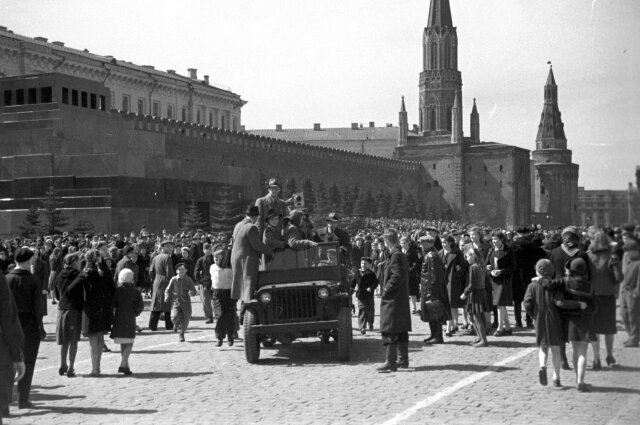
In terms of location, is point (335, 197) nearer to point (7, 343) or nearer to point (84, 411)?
point (84, 411)

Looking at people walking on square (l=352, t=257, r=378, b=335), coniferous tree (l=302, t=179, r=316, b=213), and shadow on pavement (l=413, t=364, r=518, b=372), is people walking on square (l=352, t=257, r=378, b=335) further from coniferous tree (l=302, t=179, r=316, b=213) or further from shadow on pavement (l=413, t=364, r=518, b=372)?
coniferous tree (l=302, t=179, r=316, b=213)

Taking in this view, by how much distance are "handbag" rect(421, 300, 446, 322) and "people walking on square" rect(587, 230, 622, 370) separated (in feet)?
22.3

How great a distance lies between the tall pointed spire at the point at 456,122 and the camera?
120 metres

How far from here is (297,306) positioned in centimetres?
1164

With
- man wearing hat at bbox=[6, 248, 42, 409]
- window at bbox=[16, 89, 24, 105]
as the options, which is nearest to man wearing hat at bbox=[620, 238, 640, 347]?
man wearing hat at bbox=[6, 248, 42, 409]

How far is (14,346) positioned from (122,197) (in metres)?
34.4

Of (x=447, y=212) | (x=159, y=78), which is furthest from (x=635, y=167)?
(x=447, y=212)

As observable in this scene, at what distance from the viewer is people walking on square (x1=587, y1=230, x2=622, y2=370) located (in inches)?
173

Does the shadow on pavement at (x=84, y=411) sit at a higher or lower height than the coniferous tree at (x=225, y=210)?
lower

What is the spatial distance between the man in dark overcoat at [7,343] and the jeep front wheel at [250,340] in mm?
5050

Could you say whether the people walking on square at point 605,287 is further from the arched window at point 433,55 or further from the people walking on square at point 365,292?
the arched window at point 433,55

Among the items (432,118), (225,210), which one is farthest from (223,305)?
(432,118)

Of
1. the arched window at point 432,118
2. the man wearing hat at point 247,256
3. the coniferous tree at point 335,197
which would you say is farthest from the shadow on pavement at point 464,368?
the arched window at point 432,118

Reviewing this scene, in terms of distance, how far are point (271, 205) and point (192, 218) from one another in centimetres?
3045
